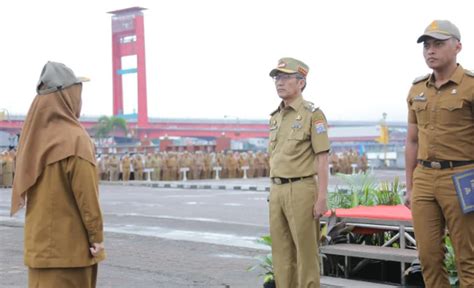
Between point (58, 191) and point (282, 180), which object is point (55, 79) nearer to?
point (58, 191)

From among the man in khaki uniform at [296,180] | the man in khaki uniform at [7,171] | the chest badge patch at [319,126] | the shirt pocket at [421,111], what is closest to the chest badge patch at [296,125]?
the man in khaki uniform at [296,180]

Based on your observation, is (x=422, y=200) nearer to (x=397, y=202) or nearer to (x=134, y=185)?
(x=397, y=202)

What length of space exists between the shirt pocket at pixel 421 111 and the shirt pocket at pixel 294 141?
0.96 m

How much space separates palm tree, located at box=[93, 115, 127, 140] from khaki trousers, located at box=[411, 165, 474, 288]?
110743mm

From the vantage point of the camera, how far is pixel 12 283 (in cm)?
757

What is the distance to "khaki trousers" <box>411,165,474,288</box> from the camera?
15.0 ft

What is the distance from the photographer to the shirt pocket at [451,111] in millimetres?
4598

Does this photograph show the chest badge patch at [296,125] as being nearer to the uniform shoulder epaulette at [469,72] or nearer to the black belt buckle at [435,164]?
the black belt buckle at [435,164]

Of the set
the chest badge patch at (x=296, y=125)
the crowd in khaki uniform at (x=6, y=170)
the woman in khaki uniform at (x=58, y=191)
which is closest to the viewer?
the woman in khaki uniform at (x=58, y=191)

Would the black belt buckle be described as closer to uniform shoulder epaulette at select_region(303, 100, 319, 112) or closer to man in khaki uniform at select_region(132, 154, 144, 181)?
uniform shoulder epaulette at select_region(303, 100, 319, 112)

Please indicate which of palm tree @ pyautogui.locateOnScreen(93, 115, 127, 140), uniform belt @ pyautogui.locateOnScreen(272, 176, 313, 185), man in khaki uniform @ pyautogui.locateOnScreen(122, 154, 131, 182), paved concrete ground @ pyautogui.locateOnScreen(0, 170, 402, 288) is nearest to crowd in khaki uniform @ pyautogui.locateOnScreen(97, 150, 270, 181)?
man in khaki uniform @ pyautogui.locateOnScreen(122, 154, 131, 182)

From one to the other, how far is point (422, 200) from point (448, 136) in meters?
0.41

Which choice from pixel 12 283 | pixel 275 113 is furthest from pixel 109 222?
pixel 275 113

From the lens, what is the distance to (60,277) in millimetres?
4219
